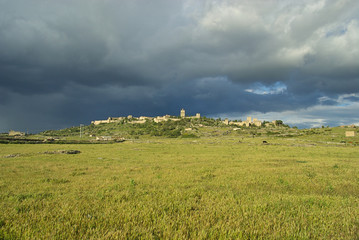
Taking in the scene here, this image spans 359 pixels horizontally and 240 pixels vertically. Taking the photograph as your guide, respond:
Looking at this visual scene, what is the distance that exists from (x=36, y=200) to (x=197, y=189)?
317 inches

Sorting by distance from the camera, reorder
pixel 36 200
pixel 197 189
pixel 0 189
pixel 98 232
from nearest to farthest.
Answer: pixel 98 232 → pixel 36 200 → pixel 197 189 → pixel 0 189

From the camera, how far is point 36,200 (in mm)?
8508

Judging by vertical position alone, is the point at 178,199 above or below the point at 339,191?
above

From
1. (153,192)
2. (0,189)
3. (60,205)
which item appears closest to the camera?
(60,205)

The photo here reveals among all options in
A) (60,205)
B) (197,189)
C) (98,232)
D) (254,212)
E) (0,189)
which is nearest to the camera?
(98,232)

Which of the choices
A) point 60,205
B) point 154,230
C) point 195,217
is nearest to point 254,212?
point 195,217

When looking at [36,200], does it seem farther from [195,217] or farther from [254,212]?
[254,212]

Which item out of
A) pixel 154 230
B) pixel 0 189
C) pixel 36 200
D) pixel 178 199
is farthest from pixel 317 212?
pixel 0 189

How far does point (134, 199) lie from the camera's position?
8742 millimetres

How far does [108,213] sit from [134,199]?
195 centimetres

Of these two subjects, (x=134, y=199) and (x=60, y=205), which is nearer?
(x=60, y=205)

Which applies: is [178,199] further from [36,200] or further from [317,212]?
[36,200]

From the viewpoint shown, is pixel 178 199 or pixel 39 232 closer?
pixel 39 232

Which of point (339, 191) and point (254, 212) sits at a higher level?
point (254, 212)
